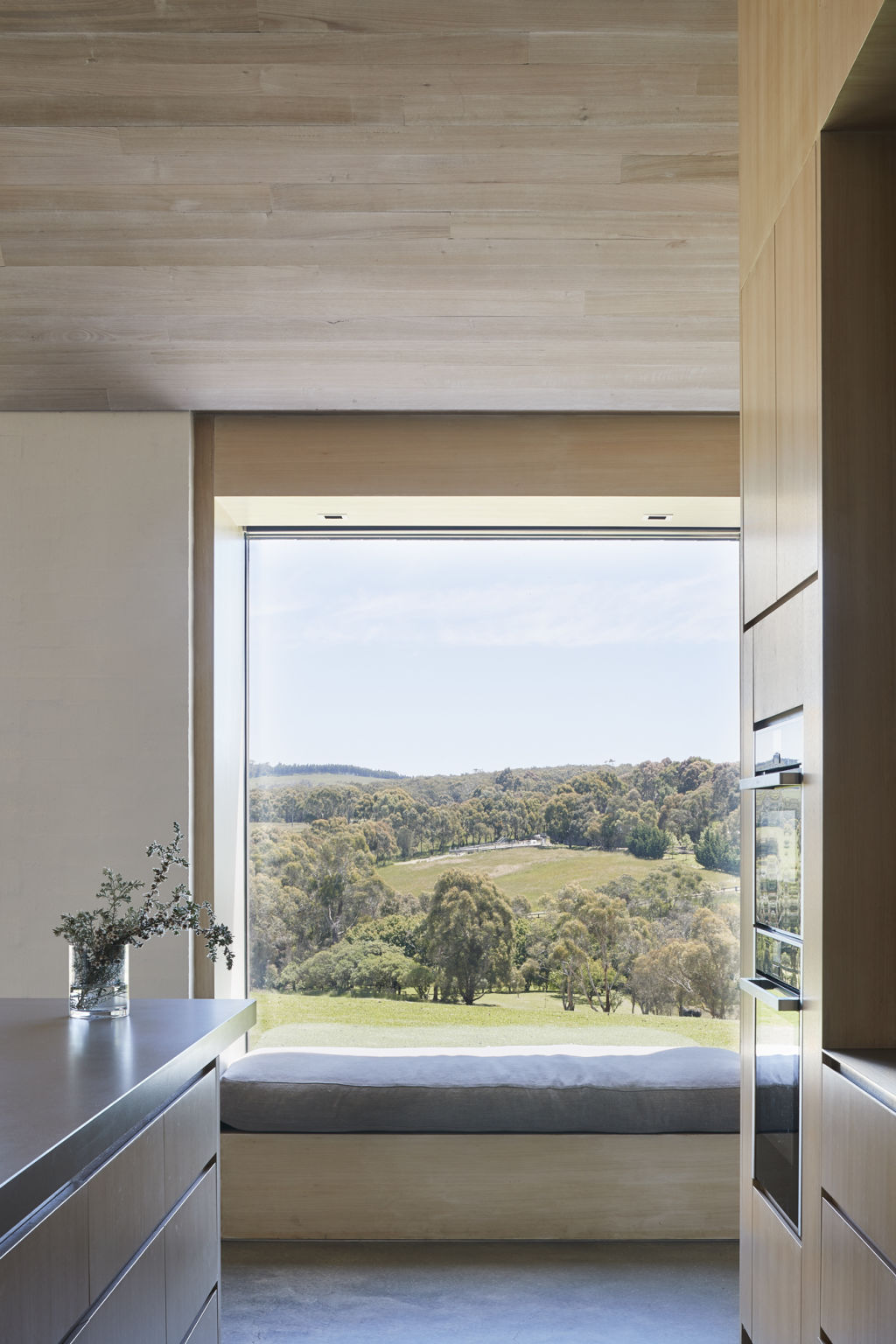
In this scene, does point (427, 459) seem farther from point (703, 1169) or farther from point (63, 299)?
point (703, 1169)

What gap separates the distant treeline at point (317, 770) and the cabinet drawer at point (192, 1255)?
85.9 inches

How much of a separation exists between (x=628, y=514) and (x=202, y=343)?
1662mm

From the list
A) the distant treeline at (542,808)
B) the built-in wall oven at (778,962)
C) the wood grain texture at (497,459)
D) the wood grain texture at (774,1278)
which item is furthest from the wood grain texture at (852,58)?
the distant treeline at (542,808)

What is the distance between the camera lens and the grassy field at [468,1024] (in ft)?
14.7

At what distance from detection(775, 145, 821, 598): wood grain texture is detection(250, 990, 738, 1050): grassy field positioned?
8.29 feet

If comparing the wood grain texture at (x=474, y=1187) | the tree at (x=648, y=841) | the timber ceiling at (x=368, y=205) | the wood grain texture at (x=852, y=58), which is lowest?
the wood grain texture at (x=474, y=1187)

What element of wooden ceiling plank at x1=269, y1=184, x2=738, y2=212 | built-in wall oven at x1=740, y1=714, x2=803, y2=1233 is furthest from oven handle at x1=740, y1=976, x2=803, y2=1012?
wooden ceiling plank at x1=269, y1=184, x2=738, y2=212

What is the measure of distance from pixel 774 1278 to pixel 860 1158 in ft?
2.29

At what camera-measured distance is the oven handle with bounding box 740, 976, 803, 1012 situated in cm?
226

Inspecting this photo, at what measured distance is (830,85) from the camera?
6.89ft

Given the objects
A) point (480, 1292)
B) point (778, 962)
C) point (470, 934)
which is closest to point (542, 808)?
point (470, 934)

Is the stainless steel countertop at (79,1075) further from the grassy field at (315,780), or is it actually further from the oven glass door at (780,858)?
the grassy field at (315,780)

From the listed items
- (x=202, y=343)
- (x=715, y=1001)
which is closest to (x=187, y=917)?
(x=202, y=343)

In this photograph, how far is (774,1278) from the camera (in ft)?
7.87
